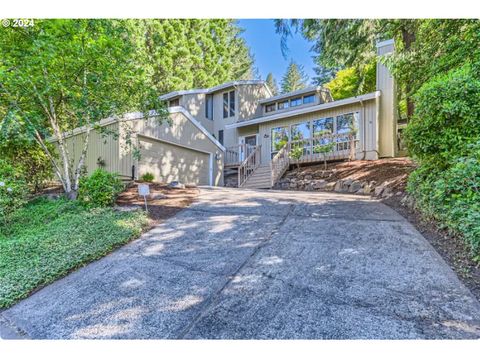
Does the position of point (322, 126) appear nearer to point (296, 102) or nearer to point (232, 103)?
point (296, 102)

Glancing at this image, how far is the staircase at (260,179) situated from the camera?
33.6 feet

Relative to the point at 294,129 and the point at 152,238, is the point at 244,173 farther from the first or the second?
the point at 152,238

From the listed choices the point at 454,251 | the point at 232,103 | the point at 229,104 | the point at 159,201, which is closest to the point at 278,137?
the point at 232,103

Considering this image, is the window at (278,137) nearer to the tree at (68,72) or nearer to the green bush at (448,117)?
the tree at (68,72)

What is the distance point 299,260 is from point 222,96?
45.3 feet

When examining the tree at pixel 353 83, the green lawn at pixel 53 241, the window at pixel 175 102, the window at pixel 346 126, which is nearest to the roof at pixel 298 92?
the tree at pixel 353 83

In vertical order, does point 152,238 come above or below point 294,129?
below

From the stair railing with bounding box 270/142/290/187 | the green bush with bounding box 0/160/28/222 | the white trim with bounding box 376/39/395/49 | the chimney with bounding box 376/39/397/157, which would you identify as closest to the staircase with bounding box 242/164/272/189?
the stair railing with bounding box 270/142/290/187

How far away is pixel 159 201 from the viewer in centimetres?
597

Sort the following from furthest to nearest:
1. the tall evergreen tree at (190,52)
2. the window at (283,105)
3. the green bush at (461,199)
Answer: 1. the tall evergreen tree at (190,52)
2. the window at (283,105)
3. the green bush at (461,199)

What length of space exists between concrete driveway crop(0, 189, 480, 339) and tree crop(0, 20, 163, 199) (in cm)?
352

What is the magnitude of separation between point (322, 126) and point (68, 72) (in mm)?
9659
